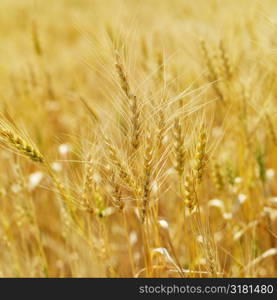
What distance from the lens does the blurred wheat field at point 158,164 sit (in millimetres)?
938

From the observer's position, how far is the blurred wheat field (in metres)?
0.94

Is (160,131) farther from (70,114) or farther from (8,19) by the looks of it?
(8,19)

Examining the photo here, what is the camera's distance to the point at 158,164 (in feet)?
3.16

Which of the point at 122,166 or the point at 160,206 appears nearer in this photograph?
the point at 122,166

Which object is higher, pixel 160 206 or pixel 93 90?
pixel 93 90

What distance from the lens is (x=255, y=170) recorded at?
154 centimetres
